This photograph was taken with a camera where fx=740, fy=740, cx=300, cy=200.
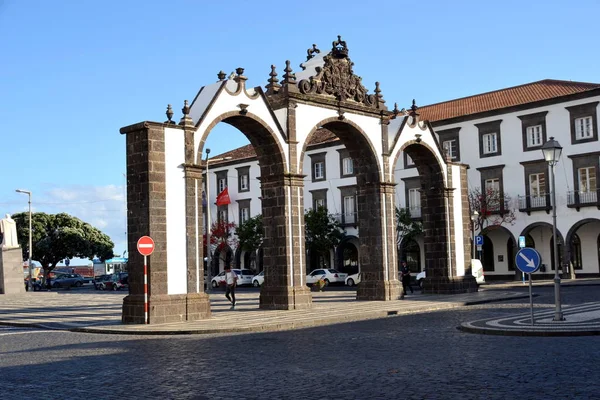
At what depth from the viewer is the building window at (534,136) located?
1731 inches

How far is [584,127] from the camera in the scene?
137 ft

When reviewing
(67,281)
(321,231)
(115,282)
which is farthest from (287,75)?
(67,281)

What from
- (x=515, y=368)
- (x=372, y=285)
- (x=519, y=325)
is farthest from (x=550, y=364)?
(x=372, y=285)

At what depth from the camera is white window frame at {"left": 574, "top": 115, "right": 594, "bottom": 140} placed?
41.5 metres

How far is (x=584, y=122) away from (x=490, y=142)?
20.4 ft

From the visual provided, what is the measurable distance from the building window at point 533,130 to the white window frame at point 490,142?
6.76 feet

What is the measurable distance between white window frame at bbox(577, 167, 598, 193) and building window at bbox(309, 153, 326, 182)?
61.8 ft

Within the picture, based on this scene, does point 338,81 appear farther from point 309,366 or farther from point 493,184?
point 493,184

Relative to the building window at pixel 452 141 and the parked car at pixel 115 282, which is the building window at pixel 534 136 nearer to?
the building window at pixel 452 141

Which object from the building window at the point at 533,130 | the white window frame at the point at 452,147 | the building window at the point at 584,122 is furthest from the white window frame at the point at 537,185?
the white window frame at the point at 452,147

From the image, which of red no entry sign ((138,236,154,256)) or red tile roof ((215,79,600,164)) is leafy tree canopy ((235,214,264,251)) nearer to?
red tile roof ((215,79,600,164))

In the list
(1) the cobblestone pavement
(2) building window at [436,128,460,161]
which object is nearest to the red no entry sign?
(1) the cobblestone pavement

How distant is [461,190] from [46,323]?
17873 mm

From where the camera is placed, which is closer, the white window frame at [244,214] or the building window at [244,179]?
the white window frame at [244,214]
